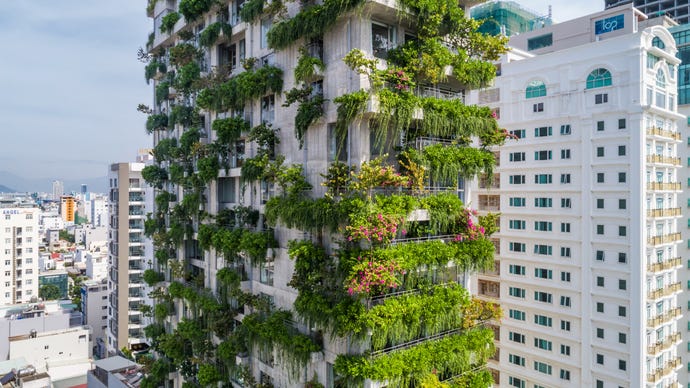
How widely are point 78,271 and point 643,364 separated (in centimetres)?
10907

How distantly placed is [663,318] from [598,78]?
15.1m

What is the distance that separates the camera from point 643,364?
85.3 ft

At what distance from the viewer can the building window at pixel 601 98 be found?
88.8 ft

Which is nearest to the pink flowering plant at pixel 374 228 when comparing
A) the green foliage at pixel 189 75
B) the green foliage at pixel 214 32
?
the green foliage at pixel 214 32

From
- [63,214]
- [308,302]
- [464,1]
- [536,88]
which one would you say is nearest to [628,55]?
[536,88]

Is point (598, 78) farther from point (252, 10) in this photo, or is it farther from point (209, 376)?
point (209, 376)

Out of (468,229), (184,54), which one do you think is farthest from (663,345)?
(184,54)

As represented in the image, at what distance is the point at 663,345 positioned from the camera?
91.2 feet

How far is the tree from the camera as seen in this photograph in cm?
8019

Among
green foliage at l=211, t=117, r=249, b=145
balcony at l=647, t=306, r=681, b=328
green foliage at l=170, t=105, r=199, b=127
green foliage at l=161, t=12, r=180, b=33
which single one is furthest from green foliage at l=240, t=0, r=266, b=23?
balcony at l=647, t=306, r=681, b=328

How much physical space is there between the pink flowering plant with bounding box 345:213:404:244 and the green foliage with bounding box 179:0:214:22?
15.6m

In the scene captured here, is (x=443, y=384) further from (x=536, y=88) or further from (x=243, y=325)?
(x=536, y=88)

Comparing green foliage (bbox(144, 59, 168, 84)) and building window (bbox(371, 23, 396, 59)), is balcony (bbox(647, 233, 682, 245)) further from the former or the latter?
green foliage (bbox(144, 59, 168, 84))

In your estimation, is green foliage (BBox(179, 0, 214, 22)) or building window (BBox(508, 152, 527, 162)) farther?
building window (BBox(508, 152, 527, 162))
